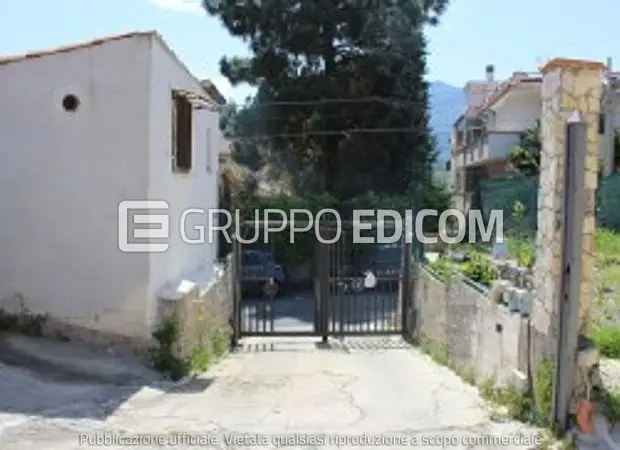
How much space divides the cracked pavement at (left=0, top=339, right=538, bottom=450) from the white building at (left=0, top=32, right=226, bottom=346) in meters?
1.60

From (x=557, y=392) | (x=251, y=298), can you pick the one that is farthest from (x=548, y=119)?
(x=251, y=298)

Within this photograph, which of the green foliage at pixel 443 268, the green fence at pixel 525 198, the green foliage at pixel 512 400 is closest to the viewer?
the green foliage at pixel 512 400

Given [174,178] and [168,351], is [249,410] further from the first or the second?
[174,178]

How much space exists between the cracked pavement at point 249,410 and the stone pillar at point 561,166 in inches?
43.2

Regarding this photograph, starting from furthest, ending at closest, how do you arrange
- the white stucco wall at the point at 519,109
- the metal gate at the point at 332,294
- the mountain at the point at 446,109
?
the mountain at the point at 446,109 → the white stucco wall at the point at 519,109 → the metal gate at the point at 332,294

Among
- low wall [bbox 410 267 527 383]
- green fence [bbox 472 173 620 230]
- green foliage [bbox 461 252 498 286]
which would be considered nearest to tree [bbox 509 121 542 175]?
green fence [bbox 472 173 620 230]

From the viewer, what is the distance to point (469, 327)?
9609 mm

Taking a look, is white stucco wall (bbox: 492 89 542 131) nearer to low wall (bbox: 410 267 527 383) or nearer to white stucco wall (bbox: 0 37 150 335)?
low wall (bbox: 410 267 527 383)

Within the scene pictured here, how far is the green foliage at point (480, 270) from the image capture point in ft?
35.6

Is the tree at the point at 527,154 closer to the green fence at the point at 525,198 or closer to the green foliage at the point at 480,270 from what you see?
the green fence at the point at 525,198

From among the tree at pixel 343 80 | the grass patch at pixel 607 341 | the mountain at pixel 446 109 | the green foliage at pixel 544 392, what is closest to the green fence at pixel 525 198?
the tree at pixel 343 80

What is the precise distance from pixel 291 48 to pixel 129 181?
19814mm

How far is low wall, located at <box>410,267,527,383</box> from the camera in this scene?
7109 mm

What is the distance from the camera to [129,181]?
9.03 meters
